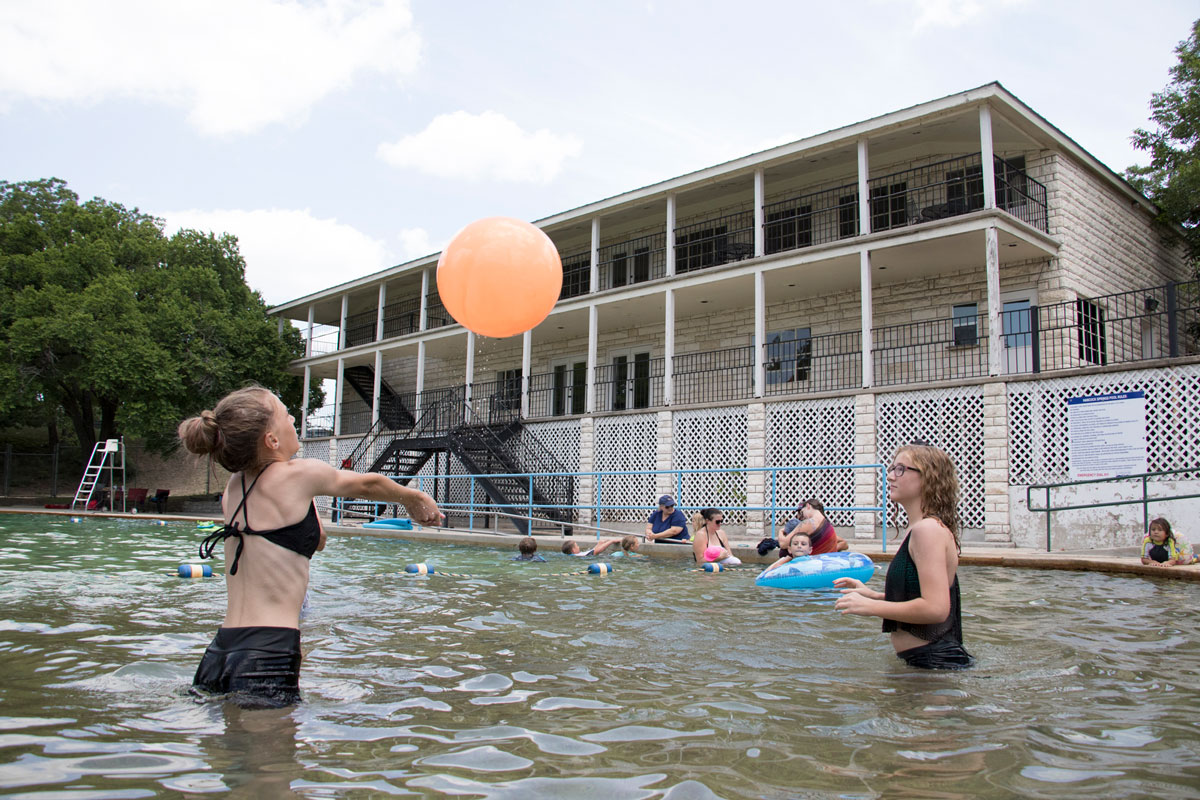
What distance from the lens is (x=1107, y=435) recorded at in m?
13.5

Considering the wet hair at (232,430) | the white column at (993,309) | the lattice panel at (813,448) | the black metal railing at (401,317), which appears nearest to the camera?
the wet hair at (232,430)

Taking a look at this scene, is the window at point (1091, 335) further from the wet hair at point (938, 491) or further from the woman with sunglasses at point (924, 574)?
the wet hair at point (938, 491)

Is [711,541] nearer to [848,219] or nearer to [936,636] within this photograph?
[936,636]

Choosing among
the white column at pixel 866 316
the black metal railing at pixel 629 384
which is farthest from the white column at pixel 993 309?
the black metal railing at pixel 629 384

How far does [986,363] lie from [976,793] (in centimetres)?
1627

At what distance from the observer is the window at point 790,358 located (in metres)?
19.9

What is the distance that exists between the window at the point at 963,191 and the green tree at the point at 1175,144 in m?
6.44

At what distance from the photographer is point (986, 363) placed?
1708 cm

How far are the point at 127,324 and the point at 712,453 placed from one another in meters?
19.5

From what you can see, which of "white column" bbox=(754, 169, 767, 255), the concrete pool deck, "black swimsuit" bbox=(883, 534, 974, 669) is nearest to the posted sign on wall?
the concrete pool deck

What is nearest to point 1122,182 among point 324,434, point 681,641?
point 681,641

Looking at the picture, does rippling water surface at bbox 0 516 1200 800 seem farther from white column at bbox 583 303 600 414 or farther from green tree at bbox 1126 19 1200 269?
green tree at bbox 1126 19 1200 269

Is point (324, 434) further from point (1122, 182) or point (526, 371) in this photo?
point (1122, 182)

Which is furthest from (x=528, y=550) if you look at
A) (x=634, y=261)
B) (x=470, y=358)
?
(x=634, y=261)
